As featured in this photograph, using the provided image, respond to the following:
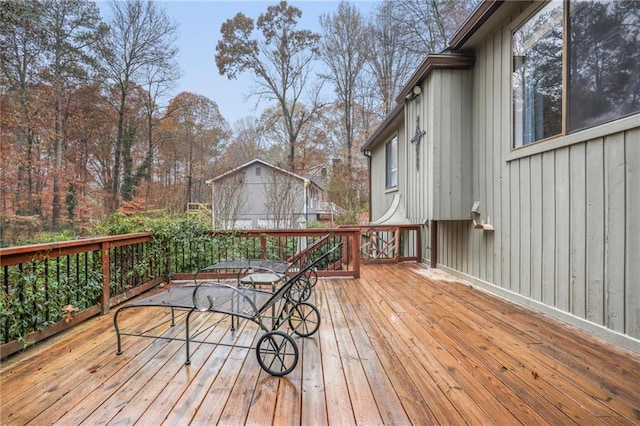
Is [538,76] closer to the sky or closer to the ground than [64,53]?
closer to the ground

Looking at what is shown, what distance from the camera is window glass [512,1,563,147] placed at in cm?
316

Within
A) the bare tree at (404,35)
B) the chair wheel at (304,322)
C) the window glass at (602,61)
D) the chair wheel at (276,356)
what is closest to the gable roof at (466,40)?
the window glass at (602,61)

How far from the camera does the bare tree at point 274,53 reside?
50.0 ft

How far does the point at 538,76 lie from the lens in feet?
11.3

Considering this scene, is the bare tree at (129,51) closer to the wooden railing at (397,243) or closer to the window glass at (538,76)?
the wooden railing at (397,243)

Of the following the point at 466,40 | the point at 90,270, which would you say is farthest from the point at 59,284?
the point at 466,40

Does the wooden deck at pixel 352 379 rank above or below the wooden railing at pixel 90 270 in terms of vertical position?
below

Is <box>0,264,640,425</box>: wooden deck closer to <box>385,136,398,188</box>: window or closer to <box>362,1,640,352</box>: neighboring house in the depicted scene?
<box>362,1,640,352</box>: neighboring house

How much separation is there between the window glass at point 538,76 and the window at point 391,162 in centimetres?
415

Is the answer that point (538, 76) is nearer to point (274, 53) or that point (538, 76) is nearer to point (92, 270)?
point (92, 270)

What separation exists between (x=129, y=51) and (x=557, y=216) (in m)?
16.1

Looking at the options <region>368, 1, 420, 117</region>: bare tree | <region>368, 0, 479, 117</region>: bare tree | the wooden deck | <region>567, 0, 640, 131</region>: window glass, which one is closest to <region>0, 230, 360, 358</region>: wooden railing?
the wooden deck

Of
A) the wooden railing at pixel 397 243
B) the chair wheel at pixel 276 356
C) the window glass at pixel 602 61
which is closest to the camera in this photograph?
the chair wheel at pixel 276 356

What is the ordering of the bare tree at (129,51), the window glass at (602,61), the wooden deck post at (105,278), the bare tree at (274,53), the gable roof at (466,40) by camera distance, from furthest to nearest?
1. the bare tree at (274,53)
2. the bare tree at (129,51)
3. the gable roof at (466,40)
4. the wooden deck post at (105,278)
5. the window glass at (602,61)
